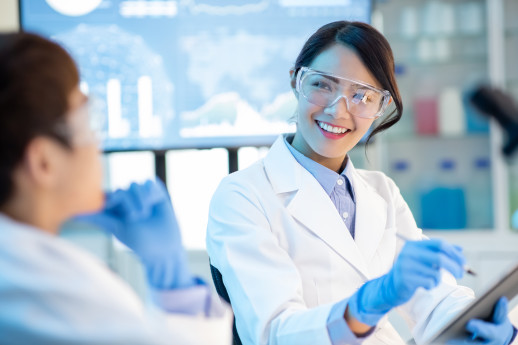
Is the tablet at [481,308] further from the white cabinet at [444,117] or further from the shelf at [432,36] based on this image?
the shelf at [432,36]

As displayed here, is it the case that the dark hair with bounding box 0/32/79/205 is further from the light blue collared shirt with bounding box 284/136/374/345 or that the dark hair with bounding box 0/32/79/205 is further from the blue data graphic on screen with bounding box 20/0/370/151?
the blue data graphic on screen with bounding box 20/0/370/151

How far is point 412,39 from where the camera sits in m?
3.71

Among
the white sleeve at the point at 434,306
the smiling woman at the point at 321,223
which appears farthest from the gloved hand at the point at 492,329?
the white sleeve at the point at 434,306

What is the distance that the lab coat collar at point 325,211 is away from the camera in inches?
61.3

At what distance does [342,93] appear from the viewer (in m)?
1.60

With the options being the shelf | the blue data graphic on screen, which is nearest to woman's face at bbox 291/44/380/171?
the blue data graphic on screen

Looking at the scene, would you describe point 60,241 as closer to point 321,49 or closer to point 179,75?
point 321,49

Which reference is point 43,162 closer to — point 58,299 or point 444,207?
point 58,299

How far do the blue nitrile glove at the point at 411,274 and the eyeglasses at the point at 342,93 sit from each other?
0.51m

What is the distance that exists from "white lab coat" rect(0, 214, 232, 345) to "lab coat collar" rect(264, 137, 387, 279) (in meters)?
0.78

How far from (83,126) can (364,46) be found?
95 centimetres

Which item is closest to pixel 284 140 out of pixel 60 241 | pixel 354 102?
pixel 354 102

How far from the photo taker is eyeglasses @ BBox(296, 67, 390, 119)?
160cm

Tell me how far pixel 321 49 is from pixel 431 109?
220 cm
